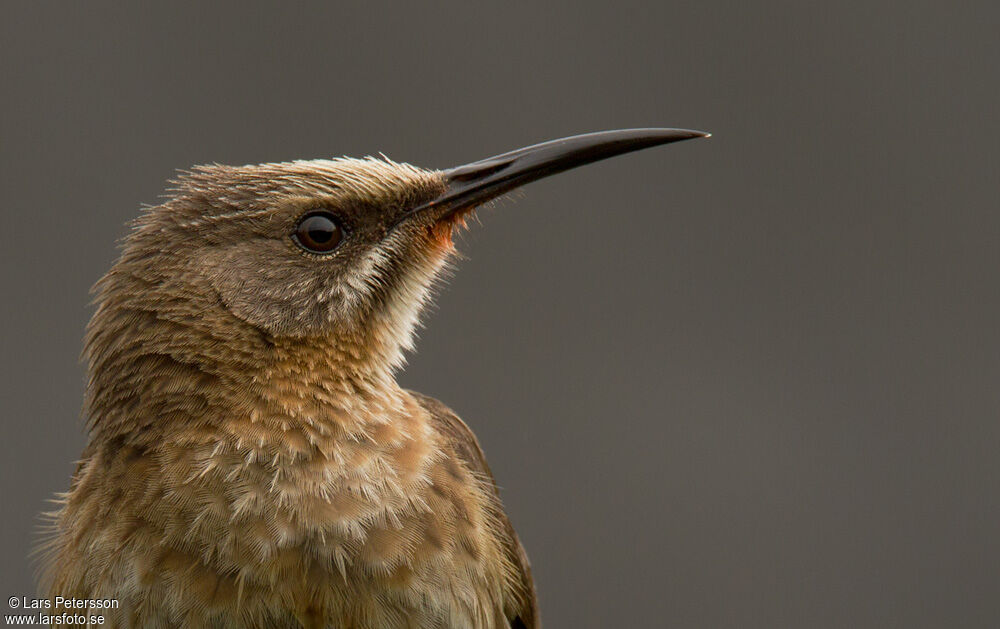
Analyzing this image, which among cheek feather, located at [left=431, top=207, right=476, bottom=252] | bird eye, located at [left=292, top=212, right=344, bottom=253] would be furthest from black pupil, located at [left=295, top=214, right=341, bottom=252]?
cheek feather, located at [left=431, top=207, right=476, bottom=252]

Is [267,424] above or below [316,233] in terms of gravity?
below

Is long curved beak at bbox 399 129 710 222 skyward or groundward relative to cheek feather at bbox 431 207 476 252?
skyward

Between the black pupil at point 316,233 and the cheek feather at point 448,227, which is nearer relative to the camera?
the black pupil at point 316,233

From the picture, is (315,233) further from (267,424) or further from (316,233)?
(267,424)

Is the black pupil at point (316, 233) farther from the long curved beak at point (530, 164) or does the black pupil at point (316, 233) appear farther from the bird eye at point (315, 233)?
the long curved beak at point (530, 164)

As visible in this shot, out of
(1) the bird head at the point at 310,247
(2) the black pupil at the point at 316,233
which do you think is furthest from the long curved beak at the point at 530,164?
(2) the black pupil at the point at 316,233

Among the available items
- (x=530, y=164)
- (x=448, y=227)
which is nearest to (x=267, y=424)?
(x=448, y=227)

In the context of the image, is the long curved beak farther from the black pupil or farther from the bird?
the black pupil
